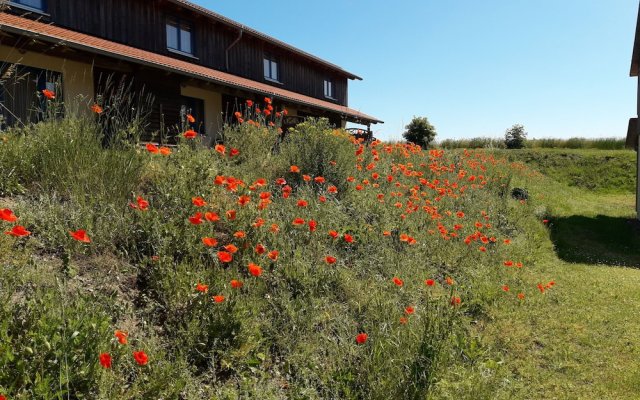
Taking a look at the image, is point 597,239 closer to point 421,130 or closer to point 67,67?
point 67,67

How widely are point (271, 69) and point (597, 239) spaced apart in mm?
14483

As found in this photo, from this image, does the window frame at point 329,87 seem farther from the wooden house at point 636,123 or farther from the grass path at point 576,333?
the grass path at point 576,333

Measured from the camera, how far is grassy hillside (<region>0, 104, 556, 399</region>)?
7.10 feet

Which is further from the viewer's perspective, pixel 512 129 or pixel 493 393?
pixel 512 129

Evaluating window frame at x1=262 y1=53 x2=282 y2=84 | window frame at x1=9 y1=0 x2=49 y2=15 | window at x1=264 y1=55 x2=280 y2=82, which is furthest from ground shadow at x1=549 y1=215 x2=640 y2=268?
window at x1=264 y1=55 x2=280 y2=82

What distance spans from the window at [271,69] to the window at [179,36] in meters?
4.27

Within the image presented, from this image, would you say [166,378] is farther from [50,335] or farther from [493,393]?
[493,393]

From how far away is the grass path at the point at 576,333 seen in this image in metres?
3.39

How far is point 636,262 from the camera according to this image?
8.16 m

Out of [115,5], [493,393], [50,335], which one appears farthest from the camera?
[115,5]

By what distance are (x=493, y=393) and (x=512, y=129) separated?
2898 cm

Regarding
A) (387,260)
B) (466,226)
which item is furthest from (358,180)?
(387,260)

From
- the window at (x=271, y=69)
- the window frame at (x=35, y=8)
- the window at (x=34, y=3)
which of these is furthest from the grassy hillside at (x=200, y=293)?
the window at (x=271, y=69)

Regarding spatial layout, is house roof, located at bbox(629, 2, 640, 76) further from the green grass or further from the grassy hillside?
the grassy hillside
